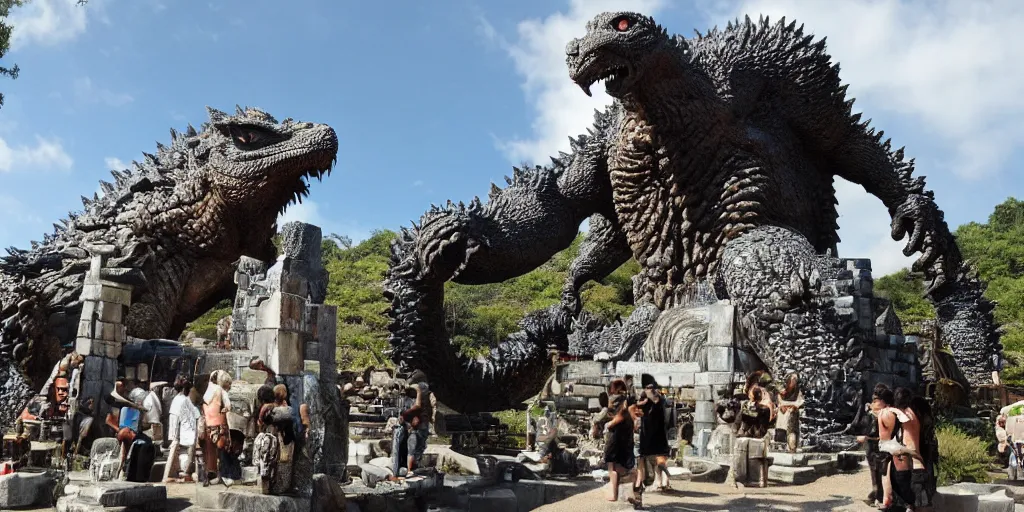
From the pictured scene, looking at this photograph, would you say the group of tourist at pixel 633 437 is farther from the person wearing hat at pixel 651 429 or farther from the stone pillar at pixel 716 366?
the stone pillar at pixel 716 366

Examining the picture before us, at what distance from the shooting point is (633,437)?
7.54 m

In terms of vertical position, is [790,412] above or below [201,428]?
above

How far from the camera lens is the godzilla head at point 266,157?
11195 millimetres

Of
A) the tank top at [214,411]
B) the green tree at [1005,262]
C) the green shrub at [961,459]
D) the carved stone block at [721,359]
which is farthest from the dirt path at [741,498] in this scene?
the green tree at [1005,262]

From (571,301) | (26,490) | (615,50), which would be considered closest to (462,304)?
(571,301)

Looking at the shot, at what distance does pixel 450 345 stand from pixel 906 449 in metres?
8.30

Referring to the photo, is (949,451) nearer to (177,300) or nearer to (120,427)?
(120,427)

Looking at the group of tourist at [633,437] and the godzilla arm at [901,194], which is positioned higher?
the godzilla arm at [901,194]

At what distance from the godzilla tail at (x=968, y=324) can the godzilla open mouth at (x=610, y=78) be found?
5.98 metres

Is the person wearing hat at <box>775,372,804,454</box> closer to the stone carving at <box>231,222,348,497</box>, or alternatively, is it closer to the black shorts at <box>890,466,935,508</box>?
the black shorts at <box>890,466,935,508</box>

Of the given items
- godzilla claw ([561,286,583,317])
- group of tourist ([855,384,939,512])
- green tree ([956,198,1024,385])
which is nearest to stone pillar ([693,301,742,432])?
group of tourist ([855,384,939,512])

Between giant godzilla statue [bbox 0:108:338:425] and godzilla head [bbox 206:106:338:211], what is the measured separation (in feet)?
0.04

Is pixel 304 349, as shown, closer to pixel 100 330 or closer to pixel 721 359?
pixel 100 330

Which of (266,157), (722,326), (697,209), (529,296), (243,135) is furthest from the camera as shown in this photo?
(529,296)
